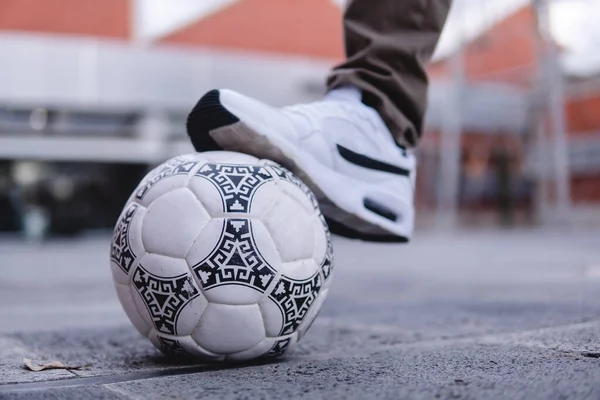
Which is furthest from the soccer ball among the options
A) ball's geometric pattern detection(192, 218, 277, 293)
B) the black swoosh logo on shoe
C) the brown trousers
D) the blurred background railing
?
the blurred background railing

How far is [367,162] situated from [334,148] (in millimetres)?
129

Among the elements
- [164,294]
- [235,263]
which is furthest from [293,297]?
[164,294]

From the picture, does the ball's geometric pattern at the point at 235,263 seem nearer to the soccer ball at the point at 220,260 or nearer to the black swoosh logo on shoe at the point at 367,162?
the soccer ball at the point at 220,260

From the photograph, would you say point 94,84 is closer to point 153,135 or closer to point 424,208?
point 153,135

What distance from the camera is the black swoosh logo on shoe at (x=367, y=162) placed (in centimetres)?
187

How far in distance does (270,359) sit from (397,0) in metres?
1.03

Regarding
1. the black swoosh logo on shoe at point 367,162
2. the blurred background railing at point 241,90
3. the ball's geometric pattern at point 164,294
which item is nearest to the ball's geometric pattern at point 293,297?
the ball's geometric pattern at point 164,294

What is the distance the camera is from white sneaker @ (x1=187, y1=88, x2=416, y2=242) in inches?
61.9

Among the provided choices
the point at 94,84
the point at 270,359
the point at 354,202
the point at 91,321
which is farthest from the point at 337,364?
the point at 94,84

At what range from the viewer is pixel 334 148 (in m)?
1.84

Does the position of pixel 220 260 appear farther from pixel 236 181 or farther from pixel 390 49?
pixel 390 49

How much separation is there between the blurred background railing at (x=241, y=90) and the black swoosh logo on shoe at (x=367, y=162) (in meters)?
13.3

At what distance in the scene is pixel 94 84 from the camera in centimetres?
1465

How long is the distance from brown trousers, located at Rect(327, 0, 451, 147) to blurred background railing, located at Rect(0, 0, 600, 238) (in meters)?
13.2
